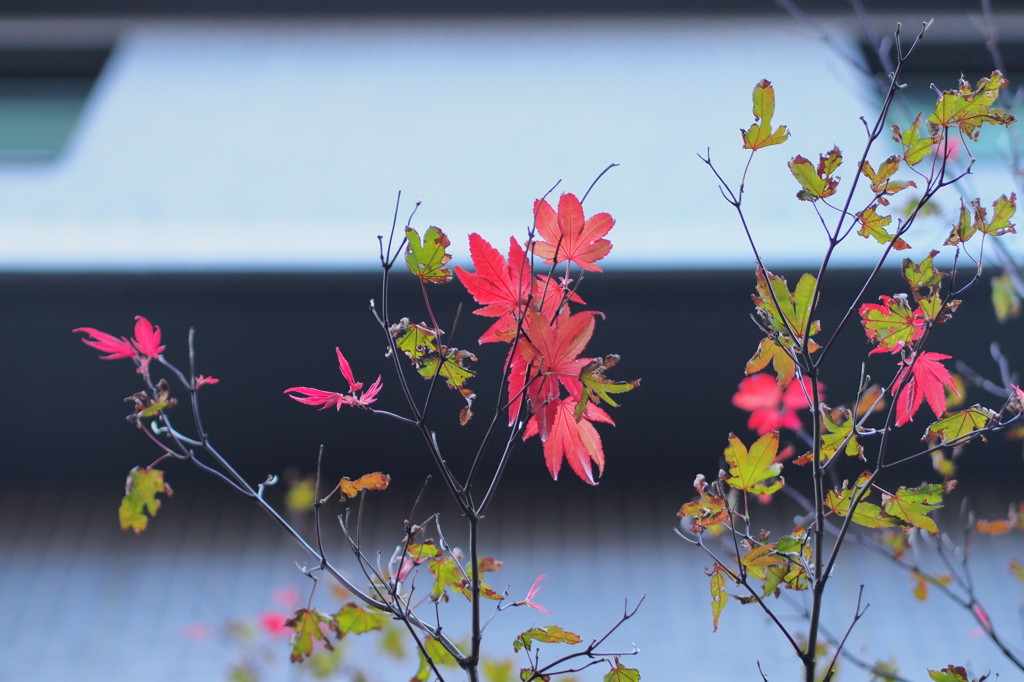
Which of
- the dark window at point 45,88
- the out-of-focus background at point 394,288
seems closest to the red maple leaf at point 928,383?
the out-of-focus background at point 394,288

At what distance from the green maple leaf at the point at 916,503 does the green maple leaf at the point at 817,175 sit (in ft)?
0.89

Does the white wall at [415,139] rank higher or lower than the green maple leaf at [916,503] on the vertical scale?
higher

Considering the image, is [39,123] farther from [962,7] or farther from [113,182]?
[962,7]

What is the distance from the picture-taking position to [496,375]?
215 cm

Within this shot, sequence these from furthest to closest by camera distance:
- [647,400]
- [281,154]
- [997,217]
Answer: [281,154] → [647,400] → [997,217]

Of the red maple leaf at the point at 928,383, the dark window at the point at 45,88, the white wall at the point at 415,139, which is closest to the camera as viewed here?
the red maple leaf at the point at 928,383

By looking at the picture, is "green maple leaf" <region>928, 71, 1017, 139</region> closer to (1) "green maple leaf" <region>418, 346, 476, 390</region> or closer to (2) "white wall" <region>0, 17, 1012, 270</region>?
(1) "green maple leaf" <region>418, 346, 476, 390</region>

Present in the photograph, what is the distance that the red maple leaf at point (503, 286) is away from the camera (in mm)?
602

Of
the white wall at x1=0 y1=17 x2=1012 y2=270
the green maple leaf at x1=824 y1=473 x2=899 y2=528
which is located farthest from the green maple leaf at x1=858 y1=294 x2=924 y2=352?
the white wall at x1=0 y1=17 x2=1012 y2=270

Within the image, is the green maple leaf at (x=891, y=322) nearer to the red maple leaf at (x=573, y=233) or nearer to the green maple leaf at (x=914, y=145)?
the green maple leaf at (x=914, y=145)

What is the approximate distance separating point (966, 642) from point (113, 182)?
10.2ft

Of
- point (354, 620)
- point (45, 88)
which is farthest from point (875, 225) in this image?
point (45, 88)

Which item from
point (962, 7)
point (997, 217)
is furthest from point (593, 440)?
point (962, 7)

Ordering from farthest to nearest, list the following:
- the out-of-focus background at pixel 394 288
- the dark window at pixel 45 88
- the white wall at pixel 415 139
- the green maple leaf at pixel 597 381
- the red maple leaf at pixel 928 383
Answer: the dark window at pixel 45 88
the white wall at pixel 415 139
the out-of-focus background at pixel 394 288
the red maple leaf at pixel 928 383
the green maple leaf at pixel 597 381
